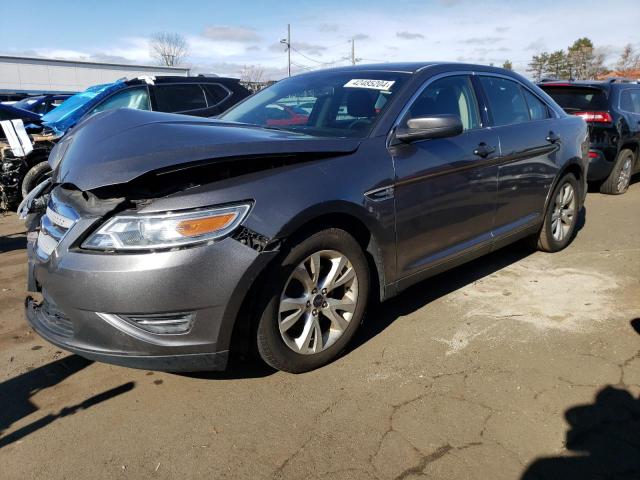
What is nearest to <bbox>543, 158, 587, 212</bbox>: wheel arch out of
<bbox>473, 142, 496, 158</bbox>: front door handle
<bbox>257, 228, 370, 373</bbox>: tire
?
<bbox>473, 142, 496, 158</bbox>: front door handle

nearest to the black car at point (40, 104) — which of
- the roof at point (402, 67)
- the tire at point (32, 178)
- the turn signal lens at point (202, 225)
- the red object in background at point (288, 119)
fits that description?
the tire at point (32, 178)

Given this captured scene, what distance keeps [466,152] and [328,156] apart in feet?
4.05

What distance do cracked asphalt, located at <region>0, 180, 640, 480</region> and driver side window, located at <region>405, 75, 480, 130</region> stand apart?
1.40m

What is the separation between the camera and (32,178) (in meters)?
7.39

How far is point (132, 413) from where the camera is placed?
267cm

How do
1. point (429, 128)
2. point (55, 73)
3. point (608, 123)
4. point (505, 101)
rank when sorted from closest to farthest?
1. point (429, 128)
2. point (505, 101)
3. point (608, 123)
4. point (55, 73)

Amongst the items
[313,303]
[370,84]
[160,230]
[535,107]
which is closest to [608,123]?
[535,107]

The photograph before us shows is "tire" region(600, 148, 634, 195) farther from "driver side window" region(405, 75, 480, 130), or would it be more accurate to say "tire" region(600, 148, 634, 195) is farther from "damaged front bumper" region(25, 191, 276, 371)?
"damaged front bumper" region(25, 191, 276, 371)

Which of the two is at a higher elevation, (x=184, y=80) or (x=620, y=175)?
(x=184, y=80)

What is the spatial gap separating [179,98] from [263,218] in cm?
597

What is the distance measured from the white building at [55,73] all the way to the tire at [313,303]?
42.4 m

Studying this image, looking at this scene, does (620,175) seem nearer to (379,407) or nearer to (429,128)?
(429,128)

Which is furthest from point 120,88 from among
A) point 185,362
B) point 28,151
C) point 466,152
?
point 185,362

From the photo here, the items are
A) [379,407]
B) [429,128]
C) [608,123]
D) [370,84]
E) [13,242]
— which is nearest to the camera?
[379,407]
